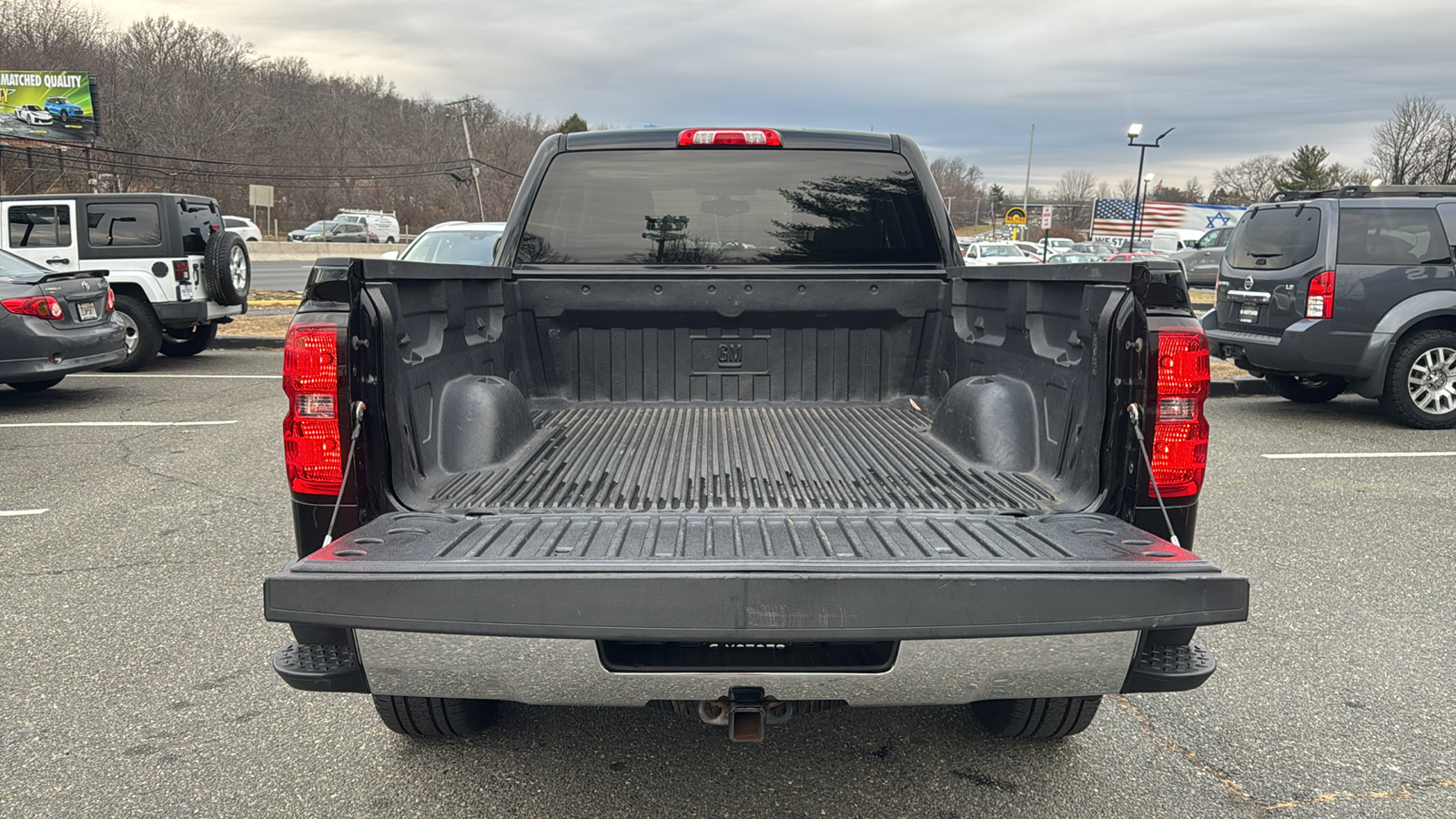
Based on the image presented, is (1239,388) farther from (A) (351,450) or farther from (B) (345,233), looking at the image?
(B) (345,233)

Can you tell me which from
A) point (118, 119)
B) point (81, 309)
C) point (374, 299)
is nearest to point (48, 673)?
point (374, 299)

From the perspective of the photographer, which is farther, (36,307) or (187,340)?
(187,340)

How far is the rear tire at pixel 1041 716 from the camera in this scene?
9.34 ft

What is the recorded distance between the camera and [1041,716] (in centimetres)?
289

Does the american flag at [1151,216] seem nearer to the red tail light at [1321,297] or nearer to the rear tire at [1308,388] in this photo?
the rear tire at [1308,388]

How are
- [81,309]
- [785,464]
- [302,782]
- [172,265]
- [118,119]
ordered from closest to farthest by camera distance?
[302,782], [785,464], [81,309], [172,265], [118,119]

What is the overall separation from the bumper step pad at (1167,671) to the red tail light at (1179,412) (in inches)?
16.8

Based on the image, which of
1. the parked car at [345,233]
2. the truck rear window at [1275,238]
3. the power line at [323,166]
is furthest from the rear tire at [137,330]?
the power line at [323,166]

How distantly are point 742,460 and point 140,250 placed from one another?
10.9 meters

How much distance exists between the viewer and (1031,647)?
208 centimetres

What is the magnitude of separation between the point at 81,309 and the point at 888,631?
983 cm

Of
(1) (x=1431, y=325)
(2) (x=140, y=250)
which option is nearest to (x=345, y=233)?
(2) (x=140, y=250)

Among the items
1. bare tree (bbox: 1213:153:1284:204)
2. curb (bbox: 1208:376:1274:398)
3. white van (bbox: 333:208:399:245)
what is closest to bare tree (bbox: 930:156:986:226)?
bare tree (bbox: 1213:153:1284:204)

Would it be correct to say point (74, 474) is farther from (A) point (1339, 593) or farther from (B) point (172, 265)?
(A) point (1339, 593)
